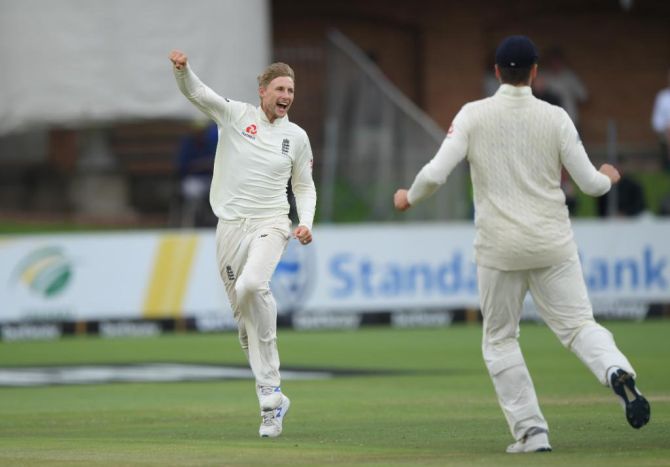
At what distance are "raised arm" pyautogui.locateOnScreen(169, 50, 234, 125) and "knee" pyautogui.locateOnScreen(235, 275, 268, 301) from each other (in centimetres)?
95

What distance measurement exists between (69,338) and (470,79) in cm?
990

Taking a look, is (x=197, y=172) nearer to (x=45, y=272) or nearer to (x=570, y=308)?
(x=45, y=272)

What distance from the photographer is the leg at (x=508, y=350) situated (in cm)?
A: 775

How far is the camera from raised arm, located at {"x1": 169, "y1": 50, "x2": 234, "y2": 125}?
9.02 metres

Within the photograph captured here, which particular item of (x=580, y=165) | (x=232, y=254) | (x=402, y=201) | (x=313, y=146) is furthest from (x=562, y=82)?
(x=402, y=201)

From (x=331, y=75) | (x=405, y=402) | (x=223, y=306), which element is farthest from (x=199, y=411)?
(x=331, y=75)

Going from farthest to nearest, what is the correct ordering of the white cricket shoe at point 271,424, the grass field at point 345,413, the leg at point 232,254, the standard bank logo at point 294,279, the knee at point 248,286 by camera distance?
1. the standard bank logo at point 294,279
2. the leg at point 232,254
3. the knee at point 248,286
4. the white cricket shoe at point 271,424
5. the grass field at point 345,413

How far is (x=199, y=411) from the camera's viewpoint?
1041 cm

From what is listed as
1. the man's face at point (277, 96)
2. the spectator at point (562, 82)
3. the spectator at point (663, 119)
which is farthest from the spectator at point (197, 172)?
the man's face at point (277, 96)

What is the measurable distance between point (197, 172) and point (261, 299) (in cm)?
1082

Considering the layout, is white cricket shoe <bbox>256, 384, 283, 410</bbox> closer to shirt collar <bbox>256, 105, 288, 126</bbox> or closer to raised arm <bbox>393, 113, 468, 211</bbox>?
shirt collar <bbox>256, 105, 288, 126</bbox>

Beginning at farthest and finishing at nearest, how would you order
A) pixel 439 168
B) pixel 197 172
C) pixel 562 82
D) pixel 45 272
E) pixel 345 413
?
pixel 562 82 → pixel 197 172 → pixel 45 272 → pixel 345 413 → pixel 439 168

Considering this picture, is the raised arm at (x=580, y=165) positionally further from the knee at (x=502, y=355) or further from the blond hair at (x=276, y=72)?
the blond hair at (x=276, y=72)

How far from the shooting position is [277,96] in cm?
921
